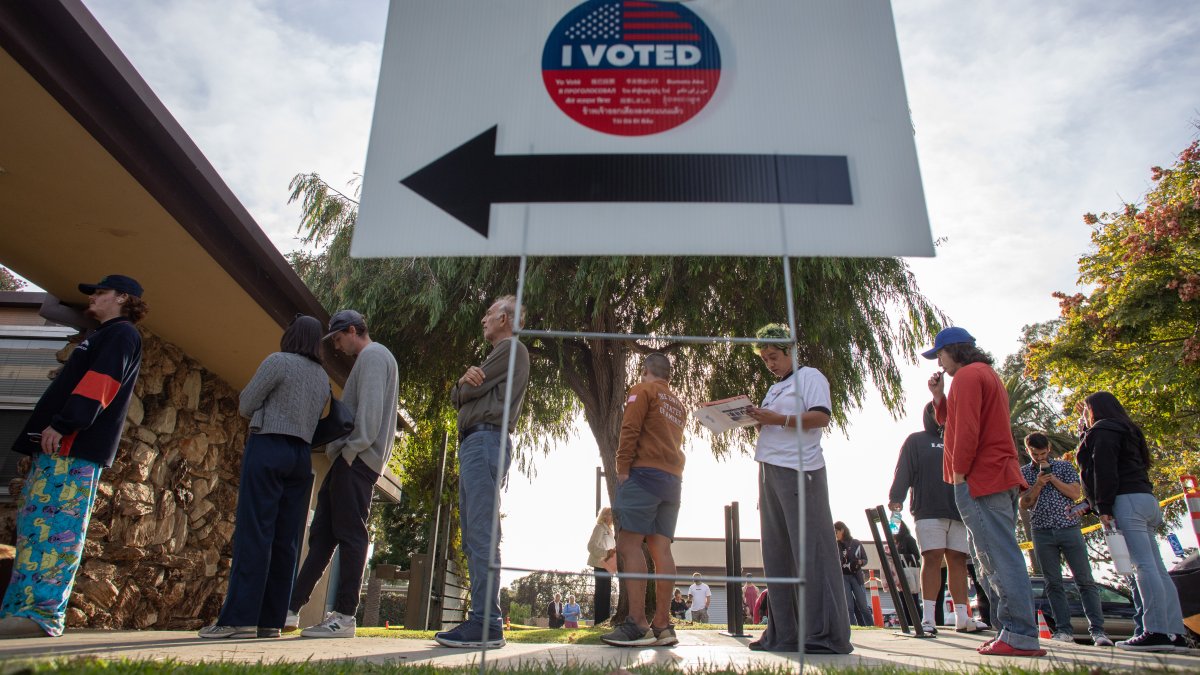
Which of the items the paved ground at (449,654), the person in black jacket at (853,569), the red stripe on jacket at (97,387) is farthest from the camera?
the person in black jacket at (853,569)

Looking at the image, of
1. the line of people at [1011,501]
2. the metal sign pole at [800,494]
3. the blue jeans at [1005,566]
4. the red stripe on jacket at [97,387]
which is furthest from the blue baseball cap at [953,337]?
the red stripe on jacket at [97,387]

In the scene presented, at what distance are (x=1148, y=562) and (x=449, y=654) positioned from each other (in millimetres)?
3591

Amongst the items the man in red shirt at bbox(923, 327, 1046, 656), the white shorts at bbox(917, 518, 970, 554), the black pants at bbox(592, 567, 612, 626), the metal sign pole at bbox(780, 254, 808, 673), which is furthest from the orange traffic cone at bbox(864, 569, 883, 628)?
the metal sign pole at bbox(780, 254, 808, 673)

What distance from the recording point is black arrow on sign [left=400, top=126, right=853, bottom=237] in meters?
2.47

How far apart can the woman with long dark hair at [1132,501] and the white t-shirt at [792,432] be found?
1.94 metres

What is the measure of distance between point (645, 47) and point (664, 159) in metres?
0.56

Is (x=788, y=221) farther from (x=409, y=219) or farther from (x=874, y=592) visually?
(x=874, y=592)

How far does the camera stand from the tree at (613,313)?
7.79 m

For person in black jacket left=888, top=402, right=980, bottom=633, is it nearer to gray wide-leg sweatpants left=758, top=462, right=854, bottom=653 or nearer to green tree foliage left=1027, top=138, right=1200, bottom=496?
gray wide-leg sweatpants left=758, top=462, right=854, bottom=653

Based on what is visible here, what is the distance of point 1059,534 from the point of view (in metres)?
4.77

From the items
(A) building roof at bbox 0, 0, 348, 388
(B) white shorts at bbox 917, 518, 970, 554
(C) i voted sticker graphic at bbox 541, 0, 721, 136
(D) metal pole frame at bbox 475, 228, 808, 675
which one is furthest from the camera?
(B) white shorts at bbox 917, 518, 970, 554

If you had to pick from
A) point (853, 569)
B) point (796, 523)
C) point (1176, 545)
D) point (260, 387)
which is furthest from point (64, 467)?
point (853, 569)

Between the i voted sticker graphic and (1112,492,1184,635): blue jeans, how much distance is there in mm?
3413

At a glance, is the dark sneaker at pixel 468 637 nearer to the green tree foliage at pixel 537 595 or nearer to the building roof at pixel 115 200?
the building roof at pixel 115 200
